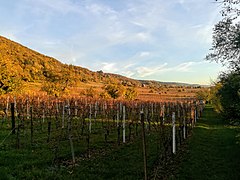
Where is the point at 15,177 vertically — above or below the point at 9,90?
below

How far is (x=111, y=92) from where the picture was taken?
63.6 meters

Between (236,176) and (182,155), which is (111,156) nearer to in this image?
(182,155)

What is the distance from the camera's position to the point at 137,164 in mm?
9156

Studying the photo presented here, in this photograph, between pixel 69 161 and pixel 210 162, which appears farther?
pixel 210 162

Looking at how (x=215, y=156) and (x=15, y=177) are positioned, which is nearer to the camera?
(x=15, y=177)

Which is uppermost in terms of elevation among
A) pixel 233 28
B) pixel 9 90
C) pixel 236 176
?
pixel 233 28

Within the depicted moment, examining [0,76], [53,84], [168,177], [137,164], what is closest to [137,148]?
[137,164]

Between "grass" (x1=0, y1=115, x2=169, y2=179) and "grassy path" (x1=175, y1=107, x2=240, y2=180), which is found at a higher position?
"grass" (x1=0, y1=115, x2=169, y2=179)

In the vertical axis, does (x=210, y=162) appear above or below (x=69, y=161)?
below

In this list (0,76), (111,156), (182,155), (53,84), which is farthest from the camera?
(53,84)

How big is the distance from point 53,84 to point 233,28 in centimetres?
4052

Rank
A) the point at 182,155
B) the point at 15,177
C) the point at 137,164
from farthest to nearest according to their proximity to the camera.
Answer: the point at 182,155 → the point at 137,164 → the point at 15,177

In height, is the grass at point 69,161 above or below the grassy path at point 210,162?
above

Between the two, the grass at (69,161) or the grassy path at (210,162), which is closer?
the grass at (69,161)
